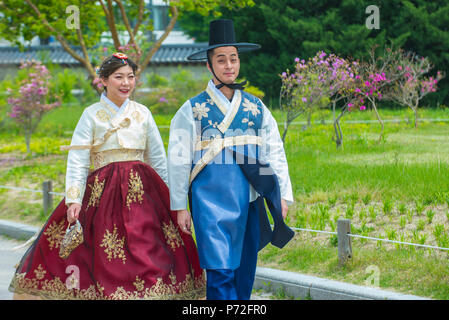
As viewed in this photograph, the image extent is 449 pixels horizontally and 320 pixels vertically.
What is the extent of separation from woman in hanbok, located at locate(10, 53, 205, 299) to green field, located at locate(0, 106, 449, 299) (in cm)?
151

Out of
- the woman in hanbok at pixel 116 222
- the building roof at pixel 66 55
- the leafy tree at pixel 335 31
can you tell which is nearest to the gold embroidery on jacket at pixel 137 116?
the woman in hanbok at pixel 116 222

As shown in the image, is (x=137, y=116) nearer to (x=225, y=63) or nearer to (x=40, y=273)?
(x=225, y=63)

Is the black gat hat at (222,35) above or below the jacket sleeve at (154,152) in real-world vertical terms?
above

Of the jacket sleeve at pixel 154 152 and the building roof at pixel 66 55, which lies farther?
the building roof at pixel 66 55

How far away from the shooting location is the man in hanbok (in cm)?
389

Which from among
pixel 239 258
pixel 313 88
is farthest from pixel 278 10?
pixel 239 258

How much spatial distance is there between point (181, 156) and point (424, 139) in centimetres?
637

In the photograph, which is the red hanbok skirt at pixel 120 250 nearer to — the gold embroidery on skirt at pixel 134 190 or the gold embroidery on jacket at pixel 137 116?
the gold embroidery on skirt at pixel 134 190

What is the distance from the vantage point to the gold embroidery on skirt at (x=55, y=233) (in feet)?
14.5

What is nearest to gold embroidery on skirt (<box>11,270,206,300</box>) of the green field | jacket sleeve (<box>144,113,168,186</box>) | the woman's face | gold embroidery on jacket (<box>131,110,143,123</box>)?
jacket sleeve (<box>144,113,168,186</box>)

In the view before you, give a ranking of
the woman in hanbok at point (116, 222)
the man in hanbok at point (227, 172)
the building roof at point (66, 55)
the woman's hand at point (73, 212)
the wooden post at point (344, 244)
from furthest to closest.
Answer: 1. the building roof at point (66, 55)
2. the wooden post at point (344, 244)
3. the woman's hand at point (73, 212)
4. the woman in hanbok at point (116, 222)
5. the man in hanbok at point (227, 172)

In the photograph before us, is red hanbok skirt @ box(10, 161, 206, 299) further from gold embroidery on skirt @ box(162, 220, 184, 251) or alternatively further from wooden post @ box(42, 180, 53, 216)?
wooden post @ box(42, 180, 53, 216)
